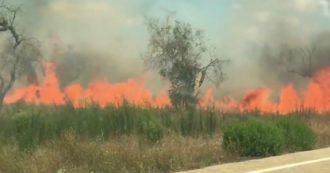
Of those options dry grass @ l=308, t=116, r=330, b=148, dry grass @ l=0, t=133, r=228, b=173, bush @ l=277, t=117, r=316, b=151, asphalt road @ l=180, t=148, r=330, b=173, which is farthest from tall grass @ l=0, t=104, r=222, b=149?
asphalt road @ l=180, t=148, r=330, b=173

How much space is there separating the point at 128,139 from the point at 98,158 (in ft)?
12.1

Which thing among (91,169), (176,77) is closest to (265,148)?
(91,169)

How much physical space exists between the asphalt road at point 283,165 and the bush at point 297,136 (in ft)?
8.54

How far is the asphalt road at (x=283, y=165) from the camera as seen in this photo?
14.2m

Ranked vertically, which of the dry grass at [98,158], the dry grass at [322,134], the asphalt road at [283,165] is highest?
the dry grass at [98,158]

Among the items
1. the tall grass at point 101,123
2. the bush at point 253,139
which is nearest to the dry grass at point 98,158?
the bush at point 253,139

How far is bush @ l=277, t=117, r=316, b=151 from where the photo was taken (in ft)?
65.1

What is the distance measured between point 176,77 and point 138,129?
1527 inches

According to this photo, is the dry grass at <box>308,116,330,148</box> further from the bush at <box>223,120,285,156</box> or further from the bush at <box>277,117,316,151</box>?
the bush at <box>223,120,285,156</box>

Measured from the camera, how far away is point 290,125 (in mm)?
20875

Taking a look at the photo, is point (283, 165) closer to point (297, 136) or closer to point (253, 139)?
point (253, 139)

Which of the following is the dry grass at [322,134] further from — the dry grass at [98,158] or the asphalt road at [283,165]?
the dry grass at [98,158]

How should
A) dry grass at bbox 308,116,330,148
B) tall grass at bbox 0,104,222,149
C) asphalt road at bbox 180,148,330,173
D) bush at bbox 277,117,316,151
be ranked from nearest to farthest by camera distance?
asphalt road at bbox 180,148,330,173 < tall grass at bbox 0,104,222,149 < bush at bbox 277,117,316,151 < dry grass at bbox 308,116,330,148

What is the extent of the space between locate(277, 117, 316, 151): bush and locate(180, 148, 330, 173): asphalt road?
2.60 m
